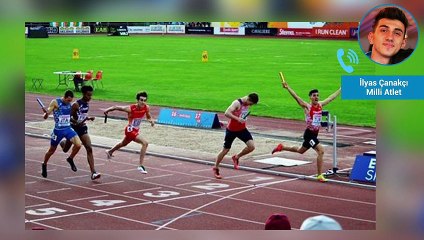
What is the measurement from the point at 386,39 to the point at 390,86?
706 millimetres

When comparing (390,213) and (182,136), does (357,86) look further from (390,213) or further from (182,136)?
(182,136)

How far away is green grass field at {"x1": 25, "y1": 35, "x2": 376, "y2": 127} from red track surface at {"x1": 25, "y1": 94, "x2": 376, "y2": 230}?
6290mm

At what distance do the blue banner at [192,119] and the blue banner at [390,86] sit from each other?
8209 millimetres

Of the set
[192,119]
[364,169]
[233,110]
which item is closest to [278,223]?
[233,110]

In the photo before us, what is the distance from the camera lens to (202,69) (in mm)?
30719

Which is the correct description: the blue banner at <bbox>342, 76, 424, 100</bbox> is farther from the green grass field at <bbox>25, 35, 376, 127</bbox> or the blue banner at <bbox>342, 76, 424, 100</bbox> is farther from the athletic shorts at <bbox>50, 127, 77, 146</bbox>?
the green grass field at <bbox>25, 35, 376, 127</bbox>

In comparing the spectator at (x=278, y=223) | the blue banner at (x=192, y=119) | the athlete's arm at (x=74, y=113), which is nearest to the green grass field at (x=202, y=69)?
the blue banner at (x=192, y=119)

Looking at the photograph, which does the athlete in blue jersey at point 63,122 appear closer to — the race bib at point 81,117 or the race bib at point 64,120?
the race bib at point 64,120

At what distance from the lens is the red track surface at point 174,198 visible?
40.4ft

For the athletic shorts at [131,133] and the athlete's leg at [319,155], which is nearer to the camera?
the athlete's leg at [319,155]

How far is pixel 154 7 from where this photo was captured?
12.0 meters

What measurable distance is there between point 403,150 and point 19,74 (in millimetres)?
5506

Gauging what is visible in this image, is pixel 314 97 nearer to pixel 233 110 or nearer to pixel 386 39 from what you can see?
pixel 233 110

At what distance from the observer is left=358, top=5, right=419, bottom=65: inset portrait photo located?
39.7ft
